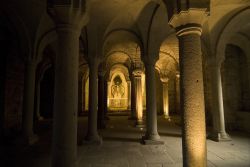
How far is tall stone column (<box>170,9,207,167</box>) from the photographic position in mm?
3008

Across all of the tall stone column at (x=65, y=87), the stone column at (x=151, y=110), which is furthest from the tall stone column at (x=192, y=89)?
the stone column at (x=151, y=110)

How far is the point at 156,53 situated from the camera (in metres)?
6.73

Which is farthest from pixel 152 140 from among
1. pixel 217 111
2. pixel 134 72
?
pixel 134 72

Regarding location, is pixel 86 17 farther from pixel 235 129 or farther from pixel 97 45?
pixel 235 129

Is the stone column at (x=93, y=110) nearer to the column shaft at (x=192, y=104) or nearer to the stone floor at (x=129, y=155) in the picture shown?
the stone floor at (x=129, y=155)

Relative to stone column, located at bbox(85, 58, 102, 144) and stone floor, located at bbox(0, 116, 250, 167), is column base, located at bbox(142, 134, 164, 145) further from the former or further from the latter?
stone column, located at bbox(85, 58, 102, 144)

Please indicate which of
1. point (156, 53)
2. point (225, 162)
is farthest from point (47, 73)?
point (225, 162)

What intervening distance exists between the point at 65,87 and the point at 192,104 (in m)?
2.10

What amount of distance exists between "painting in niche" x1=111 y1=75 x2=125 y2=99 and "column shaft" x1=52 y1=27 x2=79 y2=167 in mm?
19083

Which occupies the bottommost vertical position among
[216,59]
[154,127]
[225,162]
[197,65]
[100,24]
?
[225,162]

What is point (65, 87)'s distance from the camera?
334cm

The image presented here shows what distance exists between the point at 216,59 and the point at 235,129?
415 cm

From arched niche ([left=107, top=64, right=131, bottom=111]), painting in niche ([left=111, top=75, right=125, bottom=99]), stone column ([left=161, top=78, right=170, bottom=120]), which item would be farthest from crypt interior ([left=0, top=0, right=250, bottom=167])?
painting in niche ([left=111, top=75, right=125, bottom=99])

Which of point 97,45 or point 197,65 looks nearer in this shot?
point 197,65
